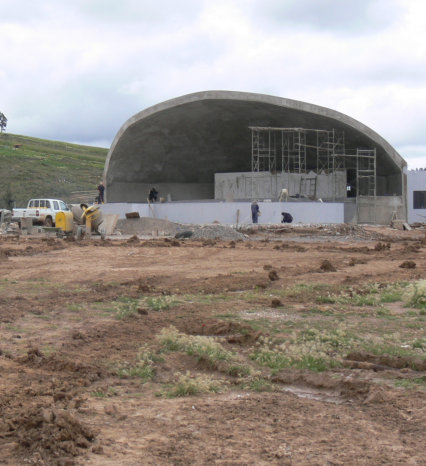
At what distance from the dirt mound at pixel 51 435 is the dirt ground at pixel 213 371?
0.03 ft

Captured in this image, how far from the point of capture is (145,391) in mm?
5258

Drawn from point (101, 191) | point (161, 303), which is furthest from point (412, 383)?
point (101, 191)

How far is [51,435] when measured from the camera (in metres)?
3.88

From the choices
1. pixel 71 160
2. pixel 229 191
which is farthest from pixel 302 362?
pixel 71 160

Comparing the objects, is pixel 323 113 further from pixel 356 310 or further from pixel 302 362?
pixel 302 362

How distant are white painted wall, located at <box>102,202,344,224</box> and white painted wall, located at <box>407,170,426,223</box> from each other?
721cm

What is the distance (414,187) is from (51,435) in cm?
4066

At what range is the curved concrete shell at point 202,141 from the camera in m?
40.2

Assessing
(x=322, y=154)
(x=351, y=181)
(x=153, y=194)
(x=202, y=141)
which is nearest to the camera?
(x=351, y=181)

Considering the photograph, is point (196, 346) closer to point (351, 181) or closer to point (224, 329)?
point (224, 329)

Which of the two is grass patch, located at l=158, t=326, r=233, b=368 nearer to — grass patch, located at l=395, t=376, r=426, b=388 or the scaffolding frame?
grass patch, located at l=395, t=376, r=426, b=388

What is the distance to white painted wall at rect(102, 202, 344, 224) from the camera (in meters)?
34.9

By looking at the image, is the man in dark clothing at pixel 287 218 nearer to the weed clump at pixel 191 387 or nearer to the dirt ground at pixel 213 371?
the dirt ground at pixel 213 371

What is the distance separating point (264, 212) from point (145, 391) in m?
30.0
